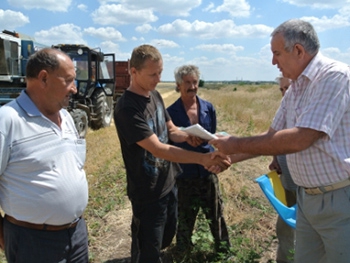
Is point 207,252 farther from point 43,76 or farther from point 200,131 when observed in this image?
point 43,76

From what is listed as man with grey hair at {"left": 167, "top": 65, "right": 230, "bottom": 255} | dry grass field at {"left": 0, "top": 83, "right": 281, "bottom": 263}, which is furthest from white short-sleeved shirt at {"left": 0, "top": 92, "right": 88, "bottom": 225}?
dry grass field at {"left": 0, "top": 83, "right": 281, "bottom": 263}

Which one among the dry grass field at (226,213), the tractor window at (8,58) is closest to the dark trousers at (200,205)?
the dry grass field at (226,213)

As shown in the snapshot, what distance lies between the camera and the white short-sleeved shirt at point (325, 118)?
2049 millimetres

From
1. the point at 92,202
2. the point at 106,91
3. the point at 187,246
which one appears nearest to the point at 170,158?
the point at 187,246

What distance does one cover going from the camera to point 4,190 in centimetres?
204

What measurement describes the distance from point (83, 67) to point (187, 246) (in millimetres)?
8214

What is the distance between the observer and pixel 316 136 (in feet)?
6.84

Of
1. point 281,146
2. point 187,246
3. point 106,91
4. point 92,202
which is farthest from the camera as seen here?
point 106,91

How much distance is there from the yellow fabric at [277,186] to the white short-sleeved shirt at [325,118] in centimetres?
100

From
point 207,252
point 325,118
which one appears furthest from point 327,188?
point 207,252

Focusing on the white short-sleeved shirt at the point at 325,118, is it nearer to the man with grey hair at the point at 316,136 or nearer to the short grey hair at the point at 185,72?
the man with grey hair at the point at 316,136

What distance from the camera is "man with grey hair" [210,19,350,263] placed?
206cm

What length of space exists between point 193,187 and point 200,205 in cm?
19

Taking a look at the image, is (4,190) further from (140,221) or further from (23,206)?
(140,221)
